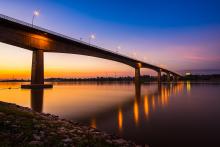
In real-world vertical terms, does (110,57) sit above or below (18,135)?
above

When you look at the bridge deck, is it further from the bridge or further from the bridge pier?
the bridge pier

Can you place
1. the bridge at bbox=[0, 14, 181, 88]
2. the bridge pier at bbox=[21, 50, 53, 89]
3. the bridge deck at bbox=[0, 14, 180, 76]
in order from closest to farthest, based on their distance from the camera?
the bridge deck at bbox=[0, 14, 180, 76] < the bridge at bbox=[0, 14, 181, 88] < the bridge pier at bbox=[21, 50, 53, 89]

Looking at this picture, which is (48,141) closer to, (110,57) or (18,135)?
(18,135)

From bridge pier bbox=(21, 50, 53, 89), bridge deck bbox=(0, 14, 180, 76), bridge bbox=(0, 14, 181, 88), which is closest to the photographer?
bridge deck bbox=(0, 14, 180, 76)

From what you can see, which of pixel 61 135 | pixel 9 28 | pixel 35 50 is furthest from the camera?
pixel 35 50

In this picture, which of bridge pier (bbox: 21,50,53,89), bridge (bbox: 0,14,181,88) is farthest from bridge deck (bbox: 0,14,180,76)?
bridge pier (bbox: 21,50,53,89)

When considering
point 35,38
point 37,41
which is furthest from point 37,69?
point 35,38

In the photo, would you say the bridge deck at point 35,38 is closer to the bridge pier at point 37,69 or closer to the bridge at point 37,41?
the bridge at point 37,41

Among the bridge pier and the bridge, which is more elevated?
the bridge

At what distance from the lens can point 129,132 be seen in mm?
9297

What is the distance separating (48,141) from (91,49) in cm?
5204

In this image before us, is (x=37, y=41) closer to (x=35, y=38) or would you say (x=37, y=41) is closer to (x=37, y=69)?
(x=35, y=38)

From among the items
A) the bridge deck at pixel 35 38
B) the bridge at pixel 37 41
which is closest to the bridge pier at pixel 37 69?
the bridge at pixel 37 41

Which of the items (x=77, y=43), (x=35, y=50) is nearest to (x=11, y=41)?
(x=35, y=50)
